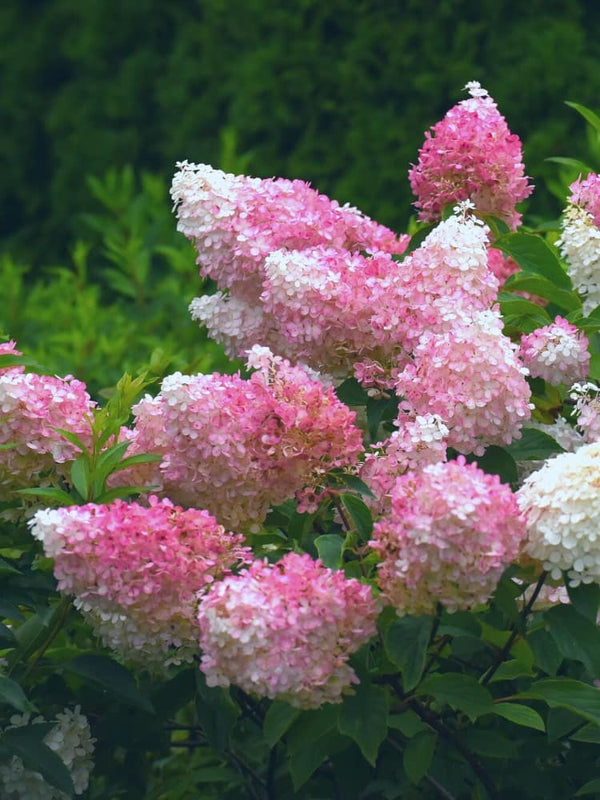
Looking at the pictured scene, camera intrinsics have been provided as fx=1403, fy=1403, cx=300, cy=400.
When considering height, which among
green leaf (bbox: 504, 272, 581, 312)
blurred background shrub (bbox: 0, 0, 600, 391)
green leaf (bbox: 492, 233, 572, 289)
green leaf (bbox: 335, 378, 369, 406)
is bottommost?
blurred background shrub (bbox: 0, 0, 600, 391)

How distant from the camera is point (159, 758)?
10.3 ft

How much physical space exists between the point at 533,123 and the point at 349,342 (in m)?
4.59

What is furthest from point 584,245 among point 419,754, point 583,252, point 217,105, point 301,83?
point 217,105

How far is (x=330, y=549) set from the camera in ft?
6.61

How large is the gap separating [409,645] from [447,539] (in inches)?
9.1

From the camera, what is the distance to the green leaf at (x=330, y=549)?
1971 mm

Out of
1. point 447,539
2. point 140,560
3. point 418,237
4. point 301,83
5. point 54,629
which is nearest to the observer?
point 447,539

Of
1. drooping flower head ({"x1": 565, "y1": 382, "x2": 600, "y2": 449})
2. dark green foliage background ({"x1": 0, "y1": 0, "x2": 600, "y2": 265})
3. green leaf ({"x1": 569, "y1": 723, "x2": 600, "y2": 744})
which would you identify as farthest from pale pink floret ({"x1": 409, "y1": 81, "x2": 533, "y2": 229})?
dark green foliage background ({"x1": 0, "y1": 0, "x2": 600, "y2": 265})

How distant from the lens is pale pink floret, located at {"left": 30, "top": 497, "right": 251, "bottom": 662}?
1862mm

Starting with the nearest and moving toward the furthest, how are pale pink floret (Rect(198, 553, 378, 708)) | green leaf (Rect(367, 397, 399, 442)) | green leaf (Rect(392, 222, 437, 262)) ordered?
pale pink floret (Rect(198, 553, 378, 708)), green leaf (Rect(367, 397, 399, 442)), green leaf (Rect(392, 222, 437, 262))

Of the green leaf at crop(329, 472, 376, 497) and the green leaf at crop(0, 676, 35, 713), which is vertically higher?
the green leaf at crop(329, 472, 376, 497)

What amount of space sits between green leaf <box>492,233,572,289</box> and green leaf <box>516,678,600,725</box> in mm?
788

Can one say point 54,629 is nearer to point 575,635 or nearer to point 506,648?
point 506,648

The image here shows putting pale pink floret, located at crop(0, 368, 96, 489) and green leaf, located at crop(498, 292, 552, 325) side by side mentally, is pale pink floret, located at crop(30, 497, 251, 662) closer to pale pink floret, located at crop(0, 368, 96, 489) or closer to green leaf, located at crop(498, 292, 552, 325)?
pale pink floret, located at crop(0, 368, 96, 489)
